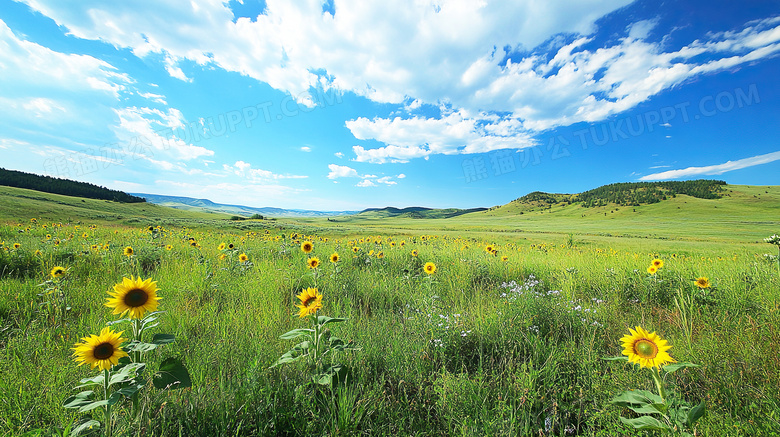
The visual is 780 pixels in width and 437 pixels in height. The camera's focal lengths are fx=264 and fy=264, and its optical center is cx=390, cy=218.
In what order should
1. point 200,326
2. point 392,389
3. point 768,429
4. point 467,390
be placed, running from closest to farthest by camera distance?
point 768,429 < point 467,390 < point 392,389 < point 200,326

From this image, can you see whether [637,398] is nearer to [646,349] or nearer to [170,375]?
[646,349]

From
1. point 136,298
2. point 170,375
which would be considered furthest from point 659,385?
point 136,298

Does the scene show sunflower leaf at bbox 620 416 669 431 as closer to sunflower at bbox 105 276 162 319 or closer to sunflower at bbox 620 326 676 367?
sunflower at bbox 620 326 676 367

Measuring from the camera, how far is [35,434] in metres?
1.33

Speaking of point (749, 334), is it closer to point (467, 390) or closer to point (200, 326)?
point (467, 390)

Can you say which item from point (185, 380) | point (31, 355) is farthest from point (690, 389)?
point (31, 355)

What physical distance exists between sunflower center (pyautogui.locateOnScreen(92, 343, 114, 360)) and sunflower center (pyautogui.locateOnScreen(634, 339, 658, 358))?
10.3ft

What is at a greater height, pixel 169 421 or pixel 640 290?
pixel 640 290

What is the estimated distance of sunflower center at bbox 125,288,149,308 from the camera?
1.86 meters

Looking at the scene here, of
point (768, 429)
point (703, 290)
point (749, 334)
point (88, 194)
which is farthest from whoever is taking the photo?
point (88, 194)

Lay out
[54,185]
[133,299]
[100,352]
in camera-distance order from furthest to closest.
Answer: [54,185], [133,299], [100,352]

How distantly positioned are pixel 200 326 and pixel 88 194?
107m

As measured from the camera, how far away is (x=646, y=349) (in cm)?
160

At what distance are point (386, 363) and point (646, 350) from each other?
1.79 m
